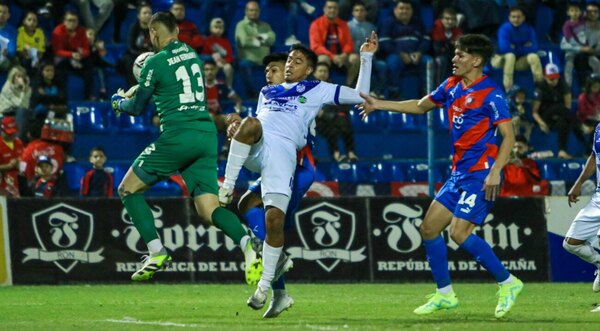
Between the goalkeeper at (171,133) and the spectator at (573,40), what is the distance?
9.93m

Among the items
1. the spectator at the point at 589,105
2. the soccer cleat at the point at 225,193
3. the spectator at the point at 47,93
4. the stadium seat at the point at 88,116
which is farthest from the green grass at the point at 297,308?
the stadium seat at the point at 88,116

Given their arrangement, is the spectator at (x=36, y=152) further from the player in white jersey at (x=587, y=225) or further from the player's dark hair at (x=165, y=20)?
the player in white jersey at (x=587, y=225)

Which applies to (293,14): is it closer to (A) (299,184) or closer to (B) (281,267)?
(A) (299,184)

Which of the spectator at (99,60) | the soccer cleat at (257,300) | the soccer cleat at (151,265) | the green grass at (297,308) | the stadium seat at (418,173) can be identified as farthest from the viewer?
the spectator at (99,60)

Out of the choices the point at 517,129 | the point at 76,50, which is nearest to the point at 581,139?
the point at 517,129

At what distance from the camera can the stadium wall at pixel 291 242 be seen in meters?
15.0

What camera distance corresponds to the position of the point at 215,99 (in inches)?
697

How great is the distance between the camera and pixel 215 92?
1781 centimetres

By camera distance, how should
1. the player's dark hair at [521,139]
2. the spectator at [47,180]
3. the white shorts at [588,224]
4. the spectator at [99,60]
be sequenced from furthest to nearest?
the spectator at [99,60] < the player's dark hair at [521,139] < the spectator at [47,180] < the white shorts at [588,224]

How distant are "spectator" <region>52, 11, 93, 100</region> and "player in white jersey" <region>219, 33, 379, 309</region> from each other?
888 centimetres

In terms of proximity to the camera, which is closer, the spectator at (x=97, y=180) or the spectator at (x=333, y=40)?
the spectator at (x=97, y=180)

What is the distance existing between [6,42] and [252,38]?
147 inches

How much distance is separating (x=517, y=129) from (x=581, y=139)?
3.24ft

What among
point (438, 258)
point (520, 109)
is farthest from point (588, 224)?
point (520, 109)
